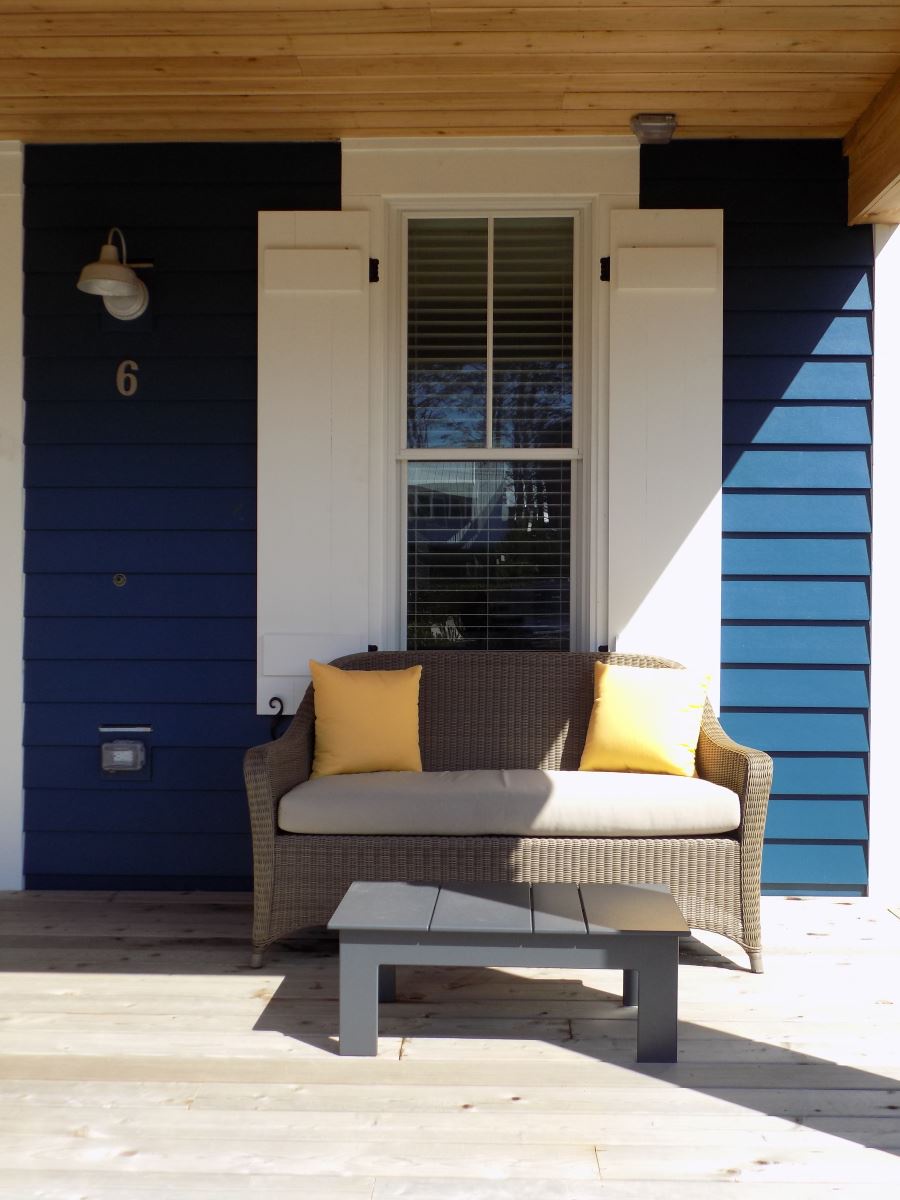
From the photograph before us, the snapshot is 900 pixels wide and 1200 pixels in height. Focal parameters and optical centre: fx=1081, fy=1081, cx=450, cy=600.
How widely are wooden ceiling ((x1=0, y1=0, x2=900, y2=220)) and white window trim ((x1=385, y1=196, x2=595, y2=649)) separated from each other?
281 mm

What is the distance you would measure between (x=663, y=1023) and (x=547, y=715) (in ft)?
4.96

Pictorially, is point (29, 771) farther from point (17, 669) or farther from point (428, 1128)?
point (428, 1128)

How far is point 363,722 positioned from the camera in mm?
3826

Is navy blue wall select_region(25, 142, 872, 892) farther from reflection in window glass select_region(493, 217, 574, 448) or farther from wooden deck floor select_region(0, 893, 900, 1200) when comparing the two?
wooden deck floor select_region(0, 893, 900, 1200)

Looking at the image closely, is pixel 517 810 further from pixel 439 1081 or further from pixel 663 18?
pixel 663 18

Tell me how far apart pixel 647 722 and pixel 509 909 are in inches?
47.0

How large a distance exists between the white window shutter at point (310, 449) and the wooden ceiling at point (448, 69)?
20.0 inches

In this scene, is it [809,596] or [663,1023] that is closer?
[663,1023]

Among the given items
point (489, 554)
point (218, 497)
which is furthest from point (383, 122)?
point (489, 554)

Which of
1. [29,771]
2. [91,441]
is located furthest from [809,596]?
[29,771]

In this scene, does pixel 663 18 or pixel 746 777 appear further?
pixel 746 777

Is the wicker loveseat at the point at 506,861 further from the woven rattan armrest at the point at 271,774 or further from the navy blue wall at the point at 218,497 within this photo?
the navy blue wall at the point at 218,497

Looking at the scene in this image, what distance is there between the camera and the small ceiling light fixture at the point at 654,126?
3986 mm

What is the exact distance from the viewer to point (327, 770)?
12.5ft
